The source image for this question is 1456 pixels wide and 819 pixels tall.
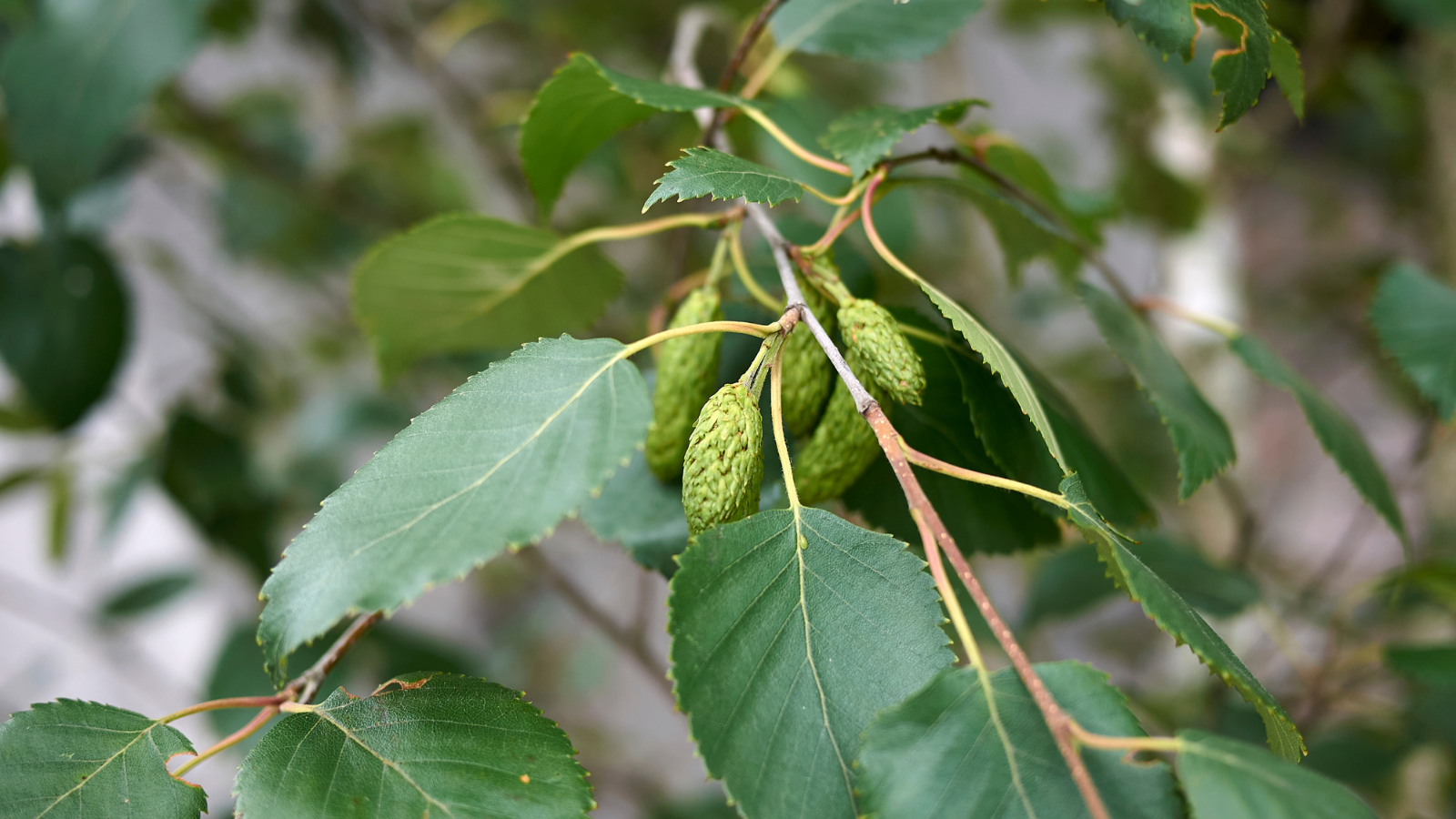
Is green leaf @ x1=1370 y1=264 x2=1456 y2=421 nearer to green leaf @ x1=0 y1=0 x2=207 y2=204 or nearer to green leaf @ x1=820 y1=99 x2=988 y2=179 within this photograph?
green leaf @ x1=820 y1=99 x2=988 y2=179

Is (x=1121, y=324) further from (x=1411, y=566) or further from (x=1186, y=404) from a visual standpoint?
(x=1411, y=566)

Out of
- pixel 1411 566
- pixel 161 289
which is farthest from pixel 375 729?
pixel 161 289

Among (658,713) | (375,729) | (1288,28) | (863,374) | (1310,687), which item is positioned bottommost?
(658,713)

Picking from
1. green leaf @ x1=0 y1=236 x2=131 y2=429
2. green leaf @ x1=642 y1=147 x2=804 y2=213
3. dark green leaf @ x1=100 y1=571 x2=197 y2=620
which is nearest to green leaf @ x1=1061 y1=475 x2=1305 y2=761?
green leaf @ x1=642 y1=147 x2=804 y2=213

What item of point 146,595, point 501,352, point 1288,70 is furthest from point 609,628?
point 146,595

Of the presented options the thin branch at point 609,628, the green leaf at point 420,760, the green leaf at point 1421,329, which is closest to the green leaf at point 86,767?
the green leaf at point 420,760

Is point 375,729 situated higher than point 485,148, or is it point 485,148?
point 485,148

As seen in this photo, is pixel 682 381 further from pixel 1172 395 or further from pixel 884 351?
pixel 1172 395
